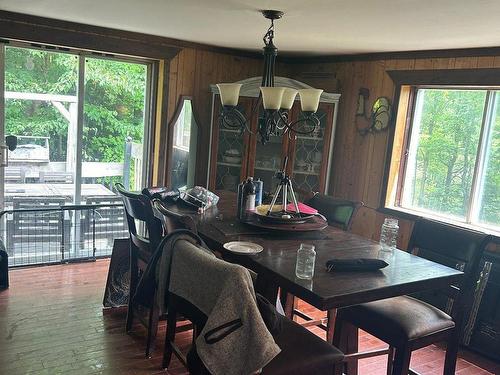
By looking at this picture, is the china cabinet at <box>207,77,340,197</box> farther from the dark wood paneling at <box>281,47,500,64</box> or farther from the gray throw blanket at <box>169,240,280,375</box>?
the gray throw blanket at <box>169,240,280,375</box>

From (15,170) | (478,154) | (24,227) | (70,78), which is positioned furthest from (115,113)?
(478,154)

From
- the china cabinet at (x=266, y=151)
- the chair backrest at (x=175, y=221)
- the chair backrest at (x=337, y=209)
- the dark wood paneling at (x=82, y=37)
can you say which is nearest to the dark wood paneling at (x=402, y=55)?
the china cabinet at (x=266, y=151)

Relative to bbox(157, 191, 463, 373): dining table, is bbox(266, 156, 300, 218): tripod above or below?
above

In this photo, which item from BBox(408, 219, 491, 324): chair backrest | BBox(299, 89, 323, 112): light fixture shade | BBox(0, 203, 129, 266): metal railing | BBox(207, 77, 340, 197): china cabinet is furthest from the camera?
BBox(207, 77, 340, 197): china cabinet

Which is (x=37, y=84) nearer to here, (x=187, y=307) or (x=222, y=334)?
(x=187, y=307)

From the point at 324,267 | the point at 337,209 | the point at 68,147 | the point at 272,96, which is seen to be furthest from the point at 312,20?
the point at 68,147

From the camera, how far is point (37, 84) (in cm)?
398

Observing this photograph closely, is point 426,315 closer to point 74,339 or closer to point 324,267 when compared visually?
point 324,267

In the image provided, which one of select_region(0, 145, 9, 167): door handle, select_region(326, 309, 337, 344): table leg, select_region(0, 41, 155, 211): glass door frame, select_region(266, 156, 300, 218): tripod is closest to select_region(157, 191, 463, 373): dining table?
select_region(266, 156, 300, 218): tripod

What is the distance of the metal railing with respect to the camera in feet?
13.3

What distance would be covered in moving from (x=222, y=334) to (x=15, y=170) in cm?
315

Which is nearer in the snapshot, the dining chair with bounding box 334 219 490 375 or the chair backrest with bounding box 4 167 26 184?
the dining chair with bounding box 334 219 490 375

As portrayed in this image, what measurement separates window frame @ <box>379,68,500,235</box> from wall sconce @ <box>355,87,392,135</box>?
0.08 m

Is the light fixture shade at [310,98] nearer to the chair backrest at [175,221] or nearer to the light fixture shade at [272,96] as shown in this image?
the light fixture shade at [272,96]
